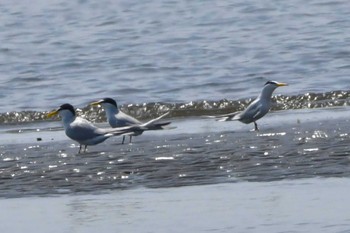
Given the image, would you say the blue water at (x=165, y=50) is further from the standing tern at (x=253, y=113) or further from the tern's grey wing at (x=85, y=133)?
the tern's grey wing at (x=85, y=133)

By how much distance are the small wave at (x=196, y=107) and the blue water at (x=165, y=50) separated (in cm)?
38

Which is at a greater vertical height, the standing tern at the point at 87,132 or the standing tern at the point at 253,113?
the standing tern at the point at 87,132

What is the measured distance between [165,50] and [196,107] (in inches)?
211

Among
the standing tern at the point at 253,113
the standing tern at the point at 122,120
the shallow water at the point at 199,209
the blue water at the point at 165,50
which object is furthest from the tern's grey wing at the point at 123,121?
the shallow water at the point at 199,209

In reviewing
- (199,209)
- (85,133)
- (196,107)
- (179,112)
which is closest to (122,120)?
(85,133)

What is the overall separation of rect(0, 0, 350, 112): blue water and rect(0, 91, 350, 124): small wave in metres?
0.38

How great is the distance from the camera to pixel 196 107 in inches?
623

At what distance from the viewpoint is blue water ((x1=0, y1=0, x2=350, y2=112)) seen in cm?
1748

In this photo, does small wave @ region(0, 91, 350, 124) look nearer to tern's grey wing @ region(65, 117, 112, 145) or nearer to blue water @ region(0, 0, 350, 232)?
blue water @ region(0, 0, 350, 232)

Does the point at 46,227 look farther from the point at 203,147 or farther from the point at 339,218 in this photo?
the point at 203,147

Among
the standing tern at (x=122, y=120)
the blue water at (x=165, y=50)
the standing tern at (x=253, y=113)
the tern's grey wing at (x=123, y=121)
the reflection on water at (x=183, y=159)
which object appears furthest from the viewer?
the blue water at (x=165, y=50)

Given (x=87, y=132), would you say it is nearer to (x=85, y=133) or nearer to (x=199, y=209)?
(x=85, y=133)

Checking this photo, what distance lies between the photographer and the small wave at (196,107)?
15.5 m

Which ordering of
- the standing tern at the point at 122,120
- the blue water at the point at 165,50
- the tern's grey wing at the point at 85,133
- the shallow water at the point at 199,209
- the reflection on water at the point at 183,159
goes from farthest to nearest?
1. the blue water at the point at 165,50
2. the standing tern at the point at 122,120
3. the tern's grey wing at the point at 85,133
4. the reflection on water at the point at 183,159
5. the shallow water at the point at 199,209
